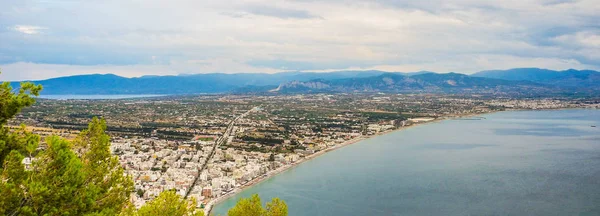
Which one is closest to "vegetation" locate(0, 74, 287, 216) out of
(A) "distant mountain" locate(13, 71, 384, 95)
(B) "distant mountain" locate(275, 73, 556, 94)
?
(B) "distant mountain" locate(275, 73, 556, 94)

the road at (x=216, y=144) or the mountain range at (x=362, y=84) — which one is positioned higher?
the mountain range at (x=362, y=84)

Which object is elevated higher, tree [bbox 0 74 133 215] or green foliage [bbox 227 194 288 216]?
tree [bbox 0 74 133 215]

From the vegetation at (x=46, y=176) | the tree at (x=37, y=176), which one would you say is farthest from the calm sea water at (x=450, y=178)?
the tree at (x=37, y=176)

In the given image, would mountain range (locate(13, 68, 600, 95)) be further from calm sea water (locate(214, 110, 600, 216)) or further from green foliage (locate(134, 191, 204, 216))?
green foliage (locate(134, 191, 204, 216))

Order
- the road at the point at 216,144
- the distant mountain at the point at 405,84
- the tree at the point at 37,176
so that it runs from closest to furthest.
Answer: the tree at the point at 37,176
the road at the point at 216,144
the distant mountain at the point at 405,84

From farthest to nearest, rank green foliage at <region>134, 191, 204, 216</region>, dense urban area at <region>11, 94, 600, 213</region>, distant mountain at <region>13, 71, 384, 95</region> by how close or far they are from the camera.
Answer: distant mountain at <region>13, 71, 384, 95</region>
dense urban area at <region>11, 94, 600, 213</region>
green foliage at <region>134, 191, 204, 216</region>

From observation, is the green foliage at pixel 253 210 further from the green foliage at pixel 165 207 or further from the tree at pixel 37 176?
the tree at pixel 37 176

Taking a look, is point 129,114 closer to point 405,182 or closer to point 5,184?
point 405,182
